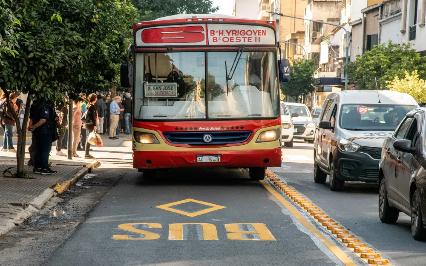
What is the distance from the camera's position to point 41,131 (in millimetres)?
20391

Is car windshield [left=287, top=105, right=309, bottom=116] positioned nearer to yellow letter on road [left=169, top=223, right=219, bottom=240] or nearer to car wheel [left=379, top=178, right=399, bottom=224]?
car wheel [left=379, top=178, right=399, bottom=224]

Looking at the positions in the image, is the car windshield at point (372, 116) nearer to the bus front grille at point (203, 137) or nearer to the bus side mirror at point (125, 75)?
the bus front grille at point (203, 137)

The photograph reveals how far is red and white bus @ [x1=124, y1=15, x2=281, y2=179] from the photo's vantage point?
18891 millimetres

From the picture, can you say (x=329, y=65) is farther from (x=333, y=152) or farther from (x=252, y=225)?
(x=252, y=225)

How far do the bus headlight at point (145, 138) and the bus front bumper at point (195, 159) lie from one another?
0.22 m

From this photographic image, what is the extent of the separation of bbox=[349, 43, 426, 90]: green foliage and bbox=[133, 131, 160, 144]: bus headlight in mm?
27219

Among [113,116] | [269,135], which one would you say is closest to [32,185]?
[269,135]

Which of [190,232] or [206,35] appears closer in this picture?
Result: [190,232]

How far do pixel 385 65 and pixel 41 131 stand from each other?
30769mm

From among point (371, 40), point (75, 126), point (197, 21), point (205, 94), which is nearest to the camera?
point (205, 94)

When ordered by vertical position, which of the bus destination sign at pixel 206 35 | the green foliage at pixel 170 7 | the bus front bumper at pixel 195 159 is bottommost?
the bus front bumper at pixel 195 159

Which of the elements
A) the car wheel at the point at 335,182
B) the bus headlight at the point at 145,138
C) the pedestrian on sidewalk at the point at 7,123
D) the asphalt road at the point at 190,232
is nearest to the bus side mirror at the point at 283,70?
the car wheel at the point at 335,182

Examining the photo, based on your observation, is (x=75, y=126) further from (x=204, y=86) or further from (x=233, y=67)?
(x=233, y=67)

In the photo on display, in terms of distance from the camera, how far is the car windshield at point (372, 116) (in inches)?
749
